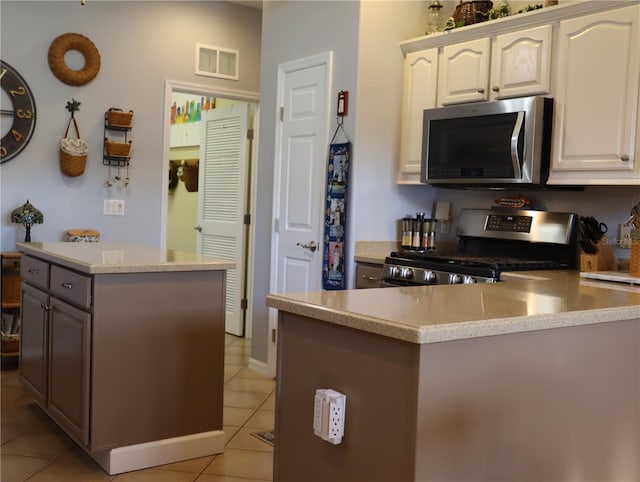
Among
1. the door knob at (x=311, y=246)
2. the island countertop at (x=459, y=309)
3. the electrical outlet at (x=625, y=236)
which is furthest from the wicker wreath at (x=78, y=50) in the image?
the electrical outlet at (x=625, y=236)

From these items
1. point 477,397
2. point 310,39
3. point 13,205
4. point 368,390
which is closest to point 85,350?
point 368,390

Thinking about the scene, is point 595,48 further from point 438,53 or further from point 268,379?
point 268,379

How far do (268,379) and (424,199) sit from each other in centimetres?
154

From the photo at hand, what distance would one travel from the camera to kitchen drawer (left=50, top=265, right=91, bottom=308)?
274cm

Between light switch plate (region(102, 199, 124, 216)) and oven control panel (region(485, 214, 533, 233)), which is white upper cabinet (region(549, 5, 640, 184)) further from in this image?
light switch plate (region(102, 199, 124, 216))

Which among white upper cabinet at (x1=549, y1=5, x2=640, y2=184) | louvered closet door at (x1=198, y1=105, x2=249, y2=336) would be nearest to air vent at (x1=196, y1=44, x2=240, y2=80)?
louvered closet door at (x1=198, y1=105, x2=249, y2=336)

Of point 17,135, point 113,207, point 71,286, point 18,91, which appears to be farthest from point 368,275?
point 18,91

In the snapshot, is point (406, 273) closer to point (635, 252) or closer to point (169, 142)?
point (635, 252)

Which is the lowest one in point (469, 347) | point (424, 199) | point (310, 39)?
point (469, 347)

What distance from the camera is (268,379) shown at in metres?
4.36

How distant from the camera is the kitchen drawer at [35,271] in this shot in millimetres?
3213

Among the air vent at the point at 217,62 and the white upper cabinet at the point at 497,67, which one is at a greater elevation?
the air vent at the point at 217,62

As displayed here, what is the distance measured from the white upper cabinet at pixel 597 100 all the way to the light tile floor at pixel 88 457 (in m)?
1.94

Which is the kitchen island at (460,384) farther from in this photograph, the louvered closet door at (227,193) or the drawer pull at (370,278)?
the louvered closet door at (227,193)
